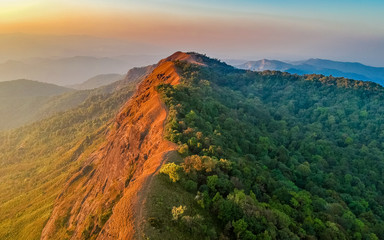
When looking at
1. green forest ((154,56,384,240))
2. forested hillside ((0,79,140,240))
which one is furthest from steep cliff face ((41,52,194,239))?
forested hillside ((0,79,140,240))

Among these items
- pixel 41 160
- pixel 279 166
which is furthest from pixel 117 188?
→ pixel 41 160

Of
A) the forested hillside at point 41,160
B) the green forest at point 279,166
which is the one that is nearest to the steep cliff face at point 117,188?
the green forest at point 279,166

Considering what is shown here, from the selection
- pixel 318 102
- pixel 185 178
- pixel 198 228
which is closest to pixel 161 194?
pixel 185 178

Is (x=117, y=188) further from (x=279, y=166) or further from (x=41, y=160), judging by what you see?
(x=41, y=160)

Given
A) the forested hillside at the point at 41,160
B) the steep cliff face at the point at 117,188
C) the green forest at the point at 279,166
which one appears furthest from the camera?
the forested hillside at the point at 41,160

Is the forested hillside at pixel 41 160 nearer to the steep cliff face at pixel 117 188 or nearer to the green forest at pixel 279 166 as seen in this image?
the steep cliff face at pixel 117 188

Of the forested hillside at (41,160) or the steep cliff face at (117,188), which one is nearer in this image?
the steep cliff face at (117,188)

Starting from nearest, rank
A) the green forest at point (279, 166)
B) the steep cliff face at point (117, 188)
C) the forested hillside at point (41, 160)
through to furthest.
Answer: the green forest at point (279, 166) → the steep cliff face at point (117, 188) → the forested hillside at point (41, 160)

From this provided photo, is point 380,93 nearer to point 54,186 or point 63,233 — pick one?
point 63,233
